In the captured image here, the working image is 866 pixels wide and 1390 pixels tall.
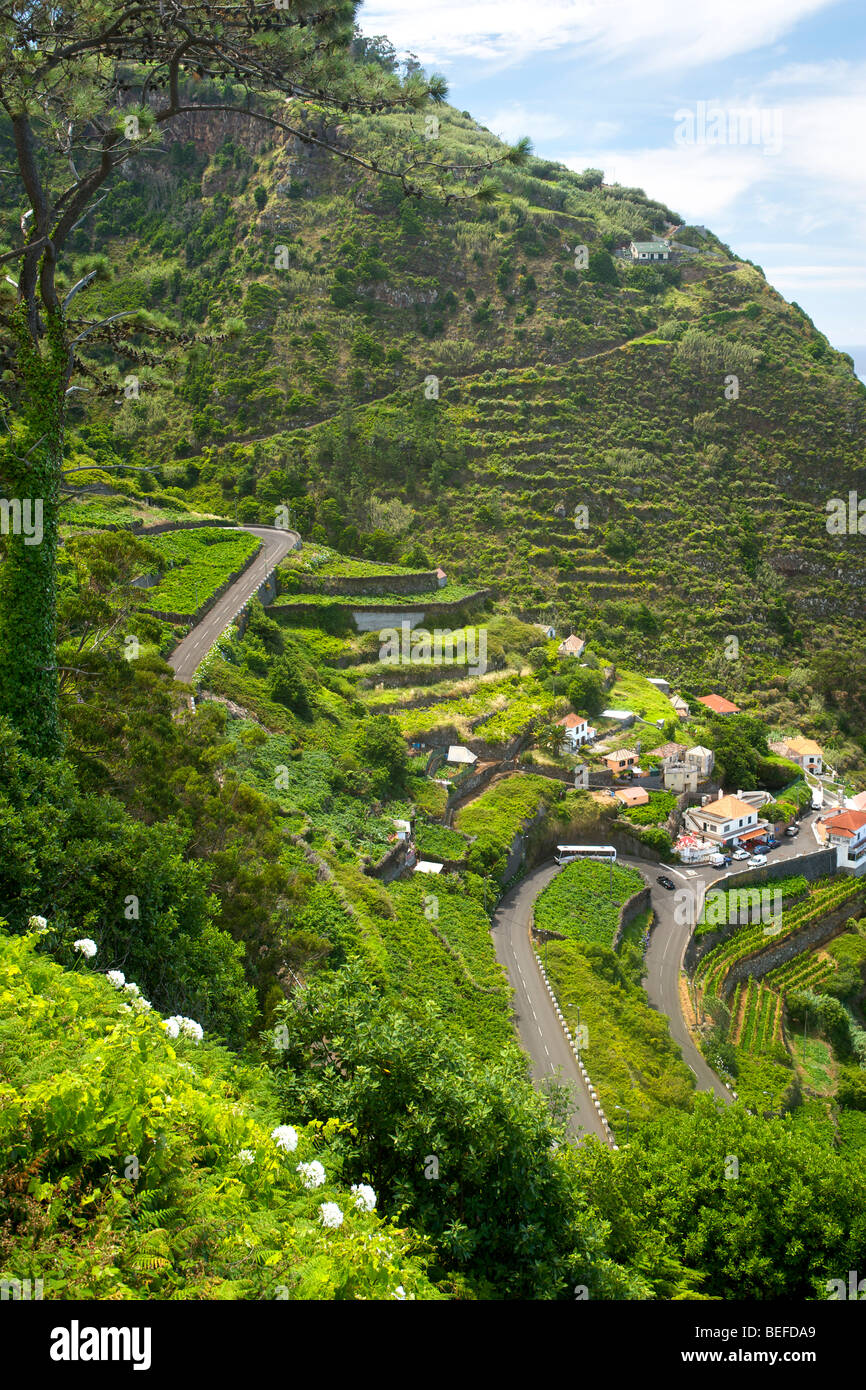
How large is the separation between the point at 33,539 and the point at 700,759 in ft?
98.7

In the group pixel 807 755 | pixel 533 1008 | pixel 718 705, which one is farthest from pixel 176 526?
pixel 807 755

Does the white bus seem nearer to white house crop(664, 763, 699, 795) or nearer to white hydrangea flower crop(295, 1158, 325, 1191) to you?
white house crop(664, 763, 699, 795)

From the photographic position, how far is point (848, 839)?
3394 cm

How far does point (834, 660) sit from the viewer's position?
148 feet

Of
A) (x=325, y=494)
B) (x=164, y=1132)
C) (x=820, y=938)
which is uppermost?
(x=325, y=494)

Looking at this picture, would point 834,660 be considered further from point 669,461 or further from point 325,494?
point 325,494

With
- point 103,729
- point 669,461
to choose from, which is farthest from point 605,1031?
point 669,461

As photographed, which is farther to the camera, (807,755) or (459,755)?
(807,755)

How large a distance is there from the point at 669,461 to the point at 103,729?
4840 centimetres

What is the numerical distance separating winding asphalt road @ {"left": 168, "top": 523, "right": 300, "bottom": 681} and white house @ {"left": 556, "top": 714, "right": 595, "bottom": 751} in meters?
12.8

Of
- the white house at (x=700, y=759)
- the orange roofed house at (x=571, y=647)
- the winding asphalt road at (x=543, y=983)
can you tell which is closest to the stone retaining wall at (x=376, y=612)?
the orange roofed house at (x=571, y=647)

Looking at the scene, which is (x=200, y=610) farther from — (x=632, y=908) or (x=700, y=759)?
(x=700, y=759)

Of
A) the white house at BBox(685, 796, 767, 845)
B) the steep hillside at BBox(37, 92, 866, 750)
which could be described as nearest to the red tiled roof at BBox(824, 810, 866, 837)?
the white house at BBox(685, 796, 767, 845)

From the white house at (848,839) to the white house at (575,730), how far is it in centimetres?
1040
